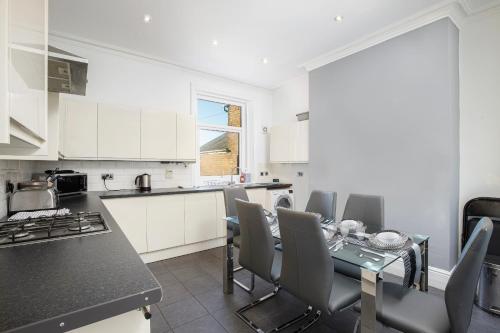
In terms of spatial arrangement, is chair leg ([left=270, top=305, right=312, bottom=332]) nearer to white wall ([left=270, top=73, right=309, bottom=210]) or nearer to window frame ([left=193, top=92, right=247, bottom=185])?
white wall ([left=270, top=73, right=309, bottom=210])

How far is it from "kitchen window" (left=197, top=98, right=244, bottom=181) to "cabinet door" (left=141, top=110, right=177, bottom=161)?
762 millimetres

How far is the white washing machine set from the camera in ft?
13.9

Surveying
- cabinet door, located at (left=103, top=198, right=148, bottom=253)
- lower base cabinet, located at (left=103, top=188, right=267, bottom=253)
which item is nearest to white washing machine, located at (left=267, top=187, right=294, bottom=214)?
lower base cabinet, located at (left=103, top=188, right=267, bottom=253)

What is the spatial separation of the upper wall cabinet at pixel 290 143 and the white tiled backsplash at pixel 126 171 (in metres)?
1.59

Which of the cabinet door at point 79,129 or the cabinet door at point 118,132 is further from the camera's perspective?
the cabinet door at point 118,132

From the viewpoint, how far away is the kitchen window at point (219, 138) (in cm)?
436

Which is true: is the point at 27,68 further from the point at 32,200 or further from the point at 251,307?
the point at 251,307

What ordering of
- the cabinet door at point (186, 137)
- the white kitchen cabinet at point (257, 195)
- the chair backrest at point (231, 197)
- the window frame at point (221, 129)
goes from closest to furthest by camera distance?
the chair backrest at point (231, 197) → the cabinet door at point (186, 137) → the white kitchen cabinet at point (257, 195) → the window frame at point (221, 129)

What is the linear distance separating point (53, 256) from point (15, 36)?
31.8 inches

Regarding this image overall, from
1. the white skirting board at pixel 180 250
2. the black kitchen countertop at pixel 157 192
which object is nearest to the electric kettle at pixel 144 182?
the black kitchen countertop at pixel 157 192

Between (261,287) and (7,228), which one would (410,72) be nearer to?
(261,287)

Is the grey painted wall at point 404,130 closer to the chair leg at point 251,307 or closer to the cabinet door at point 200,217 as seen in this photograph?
the chair leg at point 251,307

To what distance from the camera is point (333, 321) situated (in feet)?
6.57

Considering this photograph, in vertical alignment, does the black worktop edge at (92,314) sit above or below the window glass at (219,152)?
below
